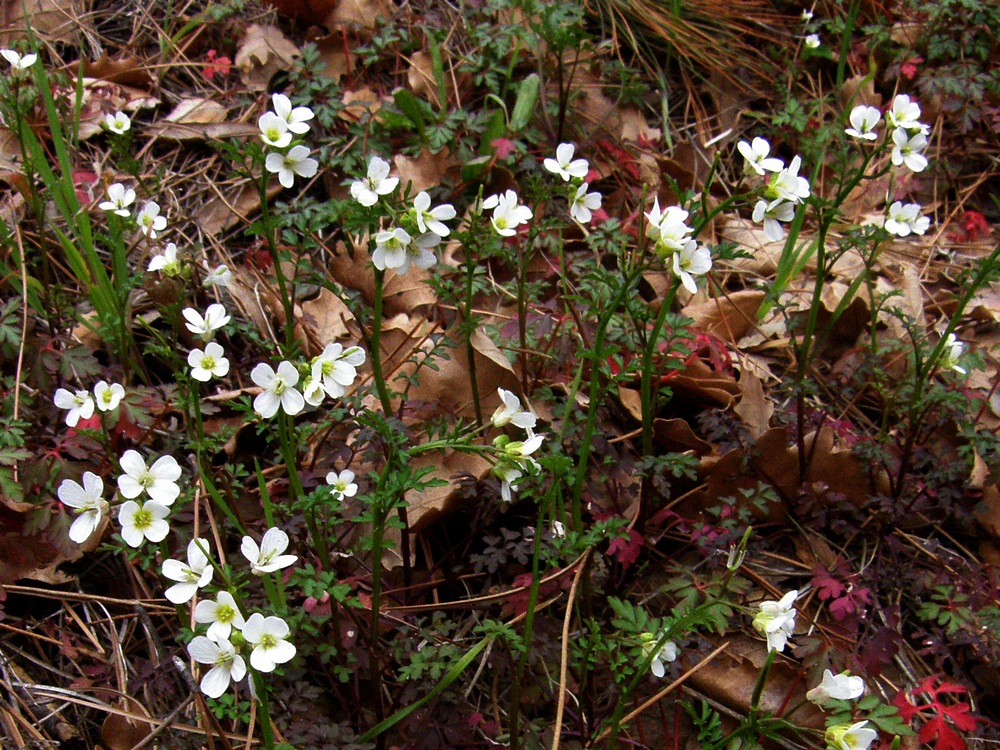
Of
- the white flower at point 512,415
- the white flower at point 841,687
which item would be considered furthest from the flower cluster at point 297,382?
the white flower at point 841,687

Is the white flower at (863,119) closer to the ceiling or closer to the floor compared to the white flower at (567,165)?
closer to the ceiling

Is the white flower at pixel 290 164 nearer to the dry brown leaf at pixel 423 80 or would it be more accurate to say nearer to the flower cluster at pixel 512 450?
the flower cluster at pixel 512 450

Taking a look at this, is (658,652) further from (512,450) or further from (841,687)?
(512,450)

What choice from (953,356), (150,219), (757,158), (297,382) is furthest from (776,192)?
(150,219)

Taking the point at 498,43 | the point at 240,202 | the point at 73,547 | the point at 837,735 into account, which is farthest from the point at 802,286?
the point at 73,547

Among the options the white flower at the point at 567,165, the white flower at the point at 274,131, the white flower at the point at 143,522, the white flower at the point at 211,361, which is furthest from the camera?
the white flower at the point at 567,165
